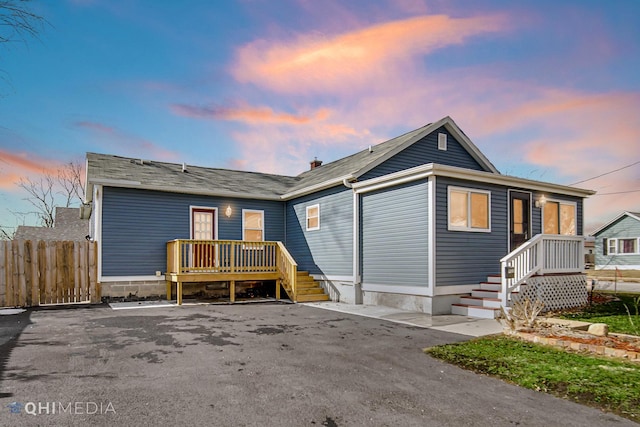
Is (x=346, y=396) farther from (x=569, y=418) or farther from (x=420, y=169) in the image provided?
(x=420, y=169)

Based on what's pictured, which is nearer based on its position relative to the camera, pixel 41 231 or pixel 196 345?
pixel 196 345

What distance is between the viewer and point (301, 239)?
1447cm

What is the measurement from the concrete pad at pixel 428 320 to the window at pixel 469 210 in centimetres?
239

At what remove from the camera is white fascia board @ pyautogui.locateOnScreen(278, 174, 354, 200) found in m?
12.0

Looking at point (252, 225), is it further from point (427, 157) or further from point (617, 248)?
point (617, 248)

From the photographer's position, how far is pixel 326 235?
13.1m

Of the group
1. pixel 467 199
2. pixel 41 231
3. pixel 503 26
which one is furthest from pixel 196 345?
pixel 41 231

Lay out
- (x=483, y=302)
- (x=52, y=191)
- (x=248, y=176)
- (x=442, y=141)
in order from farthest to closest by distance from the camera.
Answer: (x=52, y=191), (x=248, y=176), (x=442, y=141), (x=483, y=302)

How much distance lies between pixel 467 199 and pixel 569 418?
7440 millimetres

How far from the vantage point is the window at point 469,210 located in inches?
398

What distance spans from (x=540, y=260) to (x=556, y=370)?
6106mm

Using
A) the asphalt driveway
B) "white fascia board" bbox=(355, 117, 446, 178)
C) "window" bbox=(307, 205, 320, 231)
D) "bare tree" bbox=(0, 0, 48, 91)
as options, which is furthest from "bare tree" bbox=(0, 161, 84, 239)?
"bare tree" bbox=(0, 0, 48, 91)

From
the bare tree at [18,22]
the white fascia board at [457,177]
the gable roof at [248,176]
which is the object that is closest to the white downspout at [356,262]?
the white fascia board at [457,177]

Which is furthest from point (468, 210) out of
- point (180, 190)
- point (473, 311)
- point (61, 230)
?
point (61, 230)
